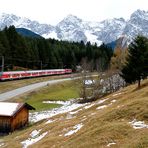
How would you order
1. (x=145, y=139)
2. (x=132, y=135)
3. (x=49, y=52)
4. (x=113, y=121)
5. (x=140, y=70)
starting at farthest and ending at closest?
(x=49, y=52) → (x=140, y=70) → (x=113, y=121) → (x=132, y=135) → (x=145, y=139)

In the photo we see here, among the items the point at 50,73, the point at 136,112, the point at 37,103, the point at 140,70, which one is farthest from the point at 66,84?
the point at 136,112

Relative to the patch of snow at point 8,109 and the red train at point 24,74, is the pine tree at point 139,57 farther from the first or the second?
the red train at point 24,74

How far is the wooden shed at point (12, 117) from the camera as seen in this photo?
1874 inches

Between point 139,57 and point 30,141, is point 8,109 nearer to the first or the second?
point 30,141

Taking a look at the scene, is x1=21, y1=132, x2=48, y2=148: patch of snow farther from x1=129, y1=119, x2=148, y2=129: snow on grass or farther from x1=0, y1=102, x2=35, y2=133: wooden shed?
x1=0, y1=102, x2=35, y2=133: wooden shed

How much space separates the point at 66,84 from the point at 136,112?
85793 millimetres

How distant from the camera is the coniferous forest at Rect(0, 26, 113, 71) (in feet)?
418

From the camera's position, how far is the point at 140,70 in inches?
2080

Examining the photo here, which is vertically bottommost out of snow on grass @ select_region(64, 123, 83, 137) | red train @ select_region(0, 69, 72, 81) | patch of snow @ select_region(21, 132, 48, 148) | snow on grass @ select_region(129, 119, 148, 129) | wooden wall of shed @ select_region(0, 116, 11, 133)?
wooden wall of shed @ select_region(0, 116, 11, 133)

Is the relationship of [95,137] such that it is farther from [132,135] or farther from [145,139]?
[145,139]

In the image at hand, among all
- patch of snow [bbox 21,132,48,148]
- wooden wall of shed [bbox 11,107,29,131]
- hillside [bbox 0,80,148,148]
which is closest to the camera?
hillside [bbox 0,80,148,148]

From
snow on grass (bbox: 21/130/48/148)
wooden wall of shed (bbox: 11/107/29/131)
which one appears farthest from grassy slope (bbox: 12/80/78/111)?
snow on grass (bbox: 21/130/48/148)

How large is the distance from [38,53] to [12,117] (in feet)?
335

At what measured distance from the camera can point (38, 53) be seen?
14850cm
